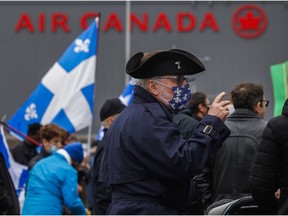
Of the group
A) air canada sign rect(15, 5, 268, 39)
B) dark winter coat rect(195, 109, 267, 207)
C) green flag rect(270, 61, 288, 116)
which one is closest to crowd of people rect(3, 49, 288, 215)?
dark winter coat rect(195, 109, 267, 207)

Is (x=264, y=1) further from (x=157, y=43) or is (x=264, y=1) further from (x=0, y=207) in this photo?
(x=0, y=207)

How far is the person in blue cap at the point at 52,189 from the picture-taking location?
25.6 ft

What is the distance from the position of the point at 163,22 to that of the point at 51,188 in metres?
29.1

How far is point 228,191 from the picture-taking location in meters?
6.58

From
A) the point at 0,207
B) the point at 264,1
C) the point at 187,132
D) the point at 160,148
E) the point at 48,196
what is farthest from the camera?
the point at 264,1

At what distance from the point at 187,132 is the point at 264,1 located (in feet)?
98.5

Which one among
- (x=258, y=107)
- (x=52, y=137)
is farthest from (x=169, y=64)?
(x=52, y=137)

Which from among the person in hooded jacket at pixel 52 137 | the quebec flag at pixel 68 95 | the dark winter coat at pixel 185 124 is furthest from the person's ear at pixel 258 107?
the quebec flag at pixel 68 95

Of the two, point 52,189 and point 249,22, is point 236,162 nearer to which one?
point 52,189

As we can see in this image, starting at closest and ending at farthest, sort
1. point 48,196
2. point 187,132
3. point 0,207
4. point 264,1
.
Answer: point 187,132 < point 0,207 < point 48,196 < point 264,1

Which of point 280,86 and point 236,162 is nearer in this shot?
point 236,162

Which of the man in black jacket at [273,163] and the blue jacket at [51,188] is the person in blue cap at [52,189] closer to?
the blue jacket at [51,188]

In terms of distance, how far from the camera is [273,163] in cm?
505

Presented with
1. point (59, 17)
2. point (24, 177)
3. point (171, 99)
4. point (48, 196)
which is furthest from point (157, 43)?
point (171, 99)
